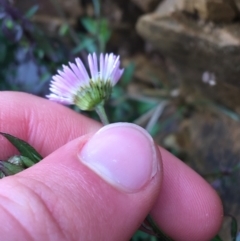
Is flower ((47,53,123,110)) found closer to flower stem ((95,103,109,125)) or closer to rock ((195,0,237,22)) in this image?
flower stem ((95,103,109,125))

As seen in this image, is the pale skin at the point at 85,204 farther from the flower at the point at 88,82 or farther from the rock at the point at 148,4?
the rock at the point at 148,4

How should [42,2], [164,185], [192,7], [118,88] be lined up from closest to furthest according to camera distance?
[164,185] < [192,7] < [118,88] < [42,2]

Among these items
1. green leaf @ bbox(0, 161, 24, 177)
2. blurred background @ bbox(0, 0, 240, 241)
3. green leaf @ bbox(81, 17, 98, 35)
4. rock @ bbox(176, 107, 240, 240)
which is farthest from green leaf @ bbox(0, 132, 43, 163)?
green leaf @ bbox(81, 17, 98, 35)

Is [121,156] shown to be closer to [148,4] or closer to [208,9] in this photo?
[208,9]

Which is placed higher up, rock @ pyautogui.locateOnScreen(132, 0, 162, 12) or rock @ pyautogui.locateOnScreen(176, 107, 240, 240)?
rock @ pyautogui.locateOnScreen(132, 0, 162, 12)

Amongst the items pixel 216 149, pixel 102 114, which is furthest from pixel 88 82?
pixel 216 149

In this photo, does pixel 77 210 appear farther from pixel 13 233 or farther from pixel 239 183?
pixel 239 183

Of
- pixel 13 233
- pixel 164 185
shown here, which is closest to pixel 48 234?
pixel 13 233

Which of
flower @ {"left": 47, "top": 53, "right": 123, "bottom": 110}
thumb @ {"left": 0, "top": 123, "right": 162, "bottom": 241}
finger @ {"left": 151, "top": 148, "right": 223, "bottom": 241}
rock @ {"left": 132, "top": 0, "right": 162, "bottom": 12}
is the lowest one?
finger @ {"left": 151, "top": 148, "right": 223, "bottom": 241}
